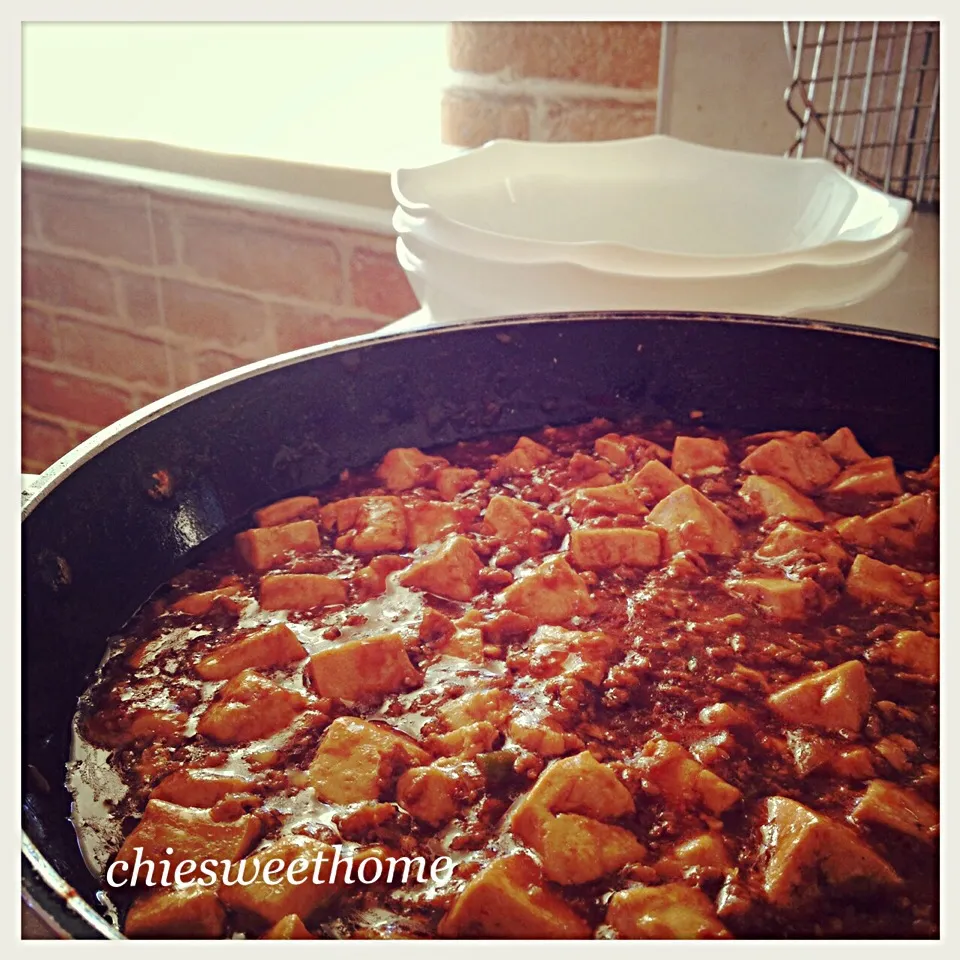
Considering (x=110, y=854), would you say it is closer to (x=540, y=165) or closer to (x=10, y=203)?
(x=10, y=203)

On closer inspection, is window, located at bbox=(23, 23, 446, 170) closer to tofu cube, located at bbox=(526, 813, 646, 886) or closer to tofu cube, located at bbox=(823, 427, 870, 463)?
tofu cube, located at bbox=(823, 427, 870, 463)

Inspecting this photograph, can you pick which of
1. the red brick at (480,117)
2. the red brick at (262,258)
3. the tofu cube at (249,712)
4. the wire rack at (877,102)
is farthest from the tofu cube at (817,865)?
Answer: the red brick at (262,258)

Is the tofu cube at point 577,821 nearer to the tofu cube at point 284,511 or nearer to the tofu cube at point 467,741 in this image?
the tofu cube at point 467,741

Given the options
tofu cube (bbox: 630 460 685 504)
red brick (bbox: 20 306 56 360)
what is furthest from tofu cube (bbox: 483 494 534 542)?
red brick (bbox: 20 306 56 360)

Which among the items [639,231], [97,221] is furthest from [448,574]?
[97,221]

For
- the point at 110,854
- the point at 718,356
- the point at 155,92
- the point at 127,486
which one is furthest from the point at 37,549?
the point at 155,92
